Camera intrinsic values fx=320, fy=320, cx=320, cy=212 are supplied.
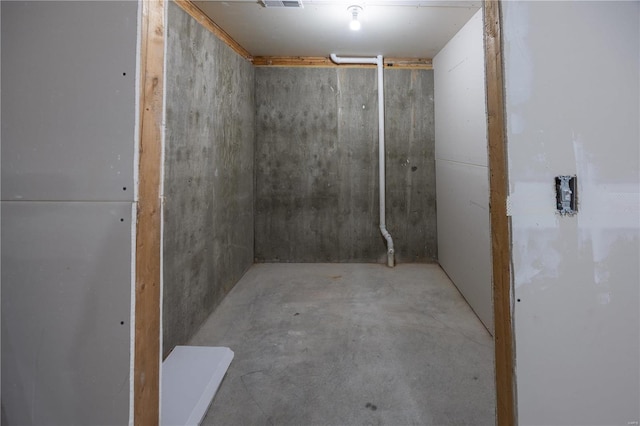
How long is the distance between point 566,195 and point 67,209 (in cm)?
150

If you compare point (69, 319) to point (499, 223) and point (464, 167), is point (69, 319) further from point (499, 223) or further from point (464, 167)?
point (464, 167)

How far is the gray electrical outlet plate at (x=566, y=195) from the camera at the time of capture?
3.16 feet

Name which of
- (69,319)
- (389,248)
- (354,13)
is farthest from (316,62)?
(69,319)

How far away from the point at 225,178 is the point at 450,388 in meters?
2.49

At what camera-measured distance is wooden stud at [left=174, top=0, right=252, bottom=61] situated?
239cm

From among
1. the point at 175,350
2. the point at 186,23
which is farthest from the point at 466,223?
the point at 186,23

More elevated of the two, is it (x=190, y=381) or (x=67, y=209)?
(x=67, y=209)

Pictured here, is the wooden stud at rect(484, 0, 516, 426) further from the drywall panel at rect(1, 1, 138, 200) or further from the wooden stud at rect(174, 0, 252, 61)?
the wooden stud at rect(174, 0, 252, 61)

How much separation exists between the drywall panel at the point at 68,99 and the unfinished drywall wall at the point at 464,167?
2063 mm

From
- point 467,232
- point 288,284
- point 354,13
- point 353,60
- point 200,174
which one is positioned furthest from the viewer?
point 353,60

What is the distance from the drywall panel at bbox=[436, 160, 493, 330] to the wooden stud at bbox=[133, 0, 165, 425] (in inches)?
82.8

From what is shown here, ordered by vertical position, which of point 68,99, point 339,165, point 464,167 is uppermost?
point 339,165

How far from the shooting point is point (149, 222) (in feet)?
3.30

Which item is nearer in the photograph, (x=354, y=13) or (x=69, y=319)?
(x=69, y=319)
